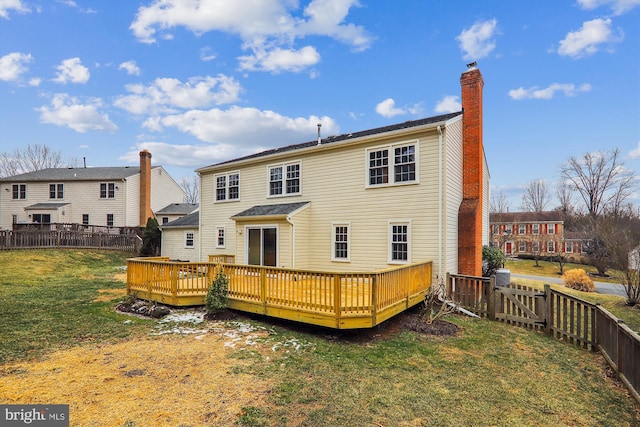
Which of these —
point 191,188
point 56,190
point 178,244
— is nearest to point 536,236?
point 178,244

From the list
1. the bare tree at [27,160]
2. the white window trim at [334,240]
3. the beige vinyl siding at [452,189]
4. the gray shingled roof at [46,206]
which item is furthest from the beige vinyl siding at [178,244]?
the bare tree at [27,160]

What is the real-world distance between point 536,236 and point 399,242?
1611 inches

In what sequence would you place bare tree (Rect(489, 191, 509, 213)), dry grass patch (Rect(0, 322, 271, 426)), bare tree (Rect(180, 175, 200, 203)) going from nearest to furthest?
dry grass patch (Rect(0, 322, 271, 426)) → bare tree (Rect(489, 191, 509, 213)) → bare tree (Rect(180, 175, 200, 203))

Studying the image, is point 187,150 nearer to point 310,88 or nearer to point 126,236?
point 126,236

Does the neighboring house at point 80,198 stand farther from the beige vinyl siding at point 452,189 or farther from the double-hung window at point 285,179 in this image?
the beige vinyl siding at point 452,189

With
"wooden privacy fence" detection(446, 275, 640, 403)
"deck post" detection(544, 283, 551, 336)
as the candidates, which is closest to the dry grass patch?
"wooden privacy fence" detection(446, 275, 640, 403)

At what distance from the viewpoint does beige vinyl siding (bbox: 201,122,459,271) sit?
415 inches

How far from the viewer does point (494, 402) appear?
448cm

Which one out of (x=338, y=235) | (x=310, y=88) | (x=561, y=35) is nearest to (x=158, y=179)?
→ (x=310, y=88)

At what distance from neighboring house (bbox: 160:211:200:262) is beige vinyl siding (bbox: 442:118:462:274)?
15.4 meters

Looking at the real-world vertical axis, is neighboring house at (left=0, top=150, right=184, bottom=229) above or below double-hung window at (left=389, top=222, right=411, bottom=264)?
above

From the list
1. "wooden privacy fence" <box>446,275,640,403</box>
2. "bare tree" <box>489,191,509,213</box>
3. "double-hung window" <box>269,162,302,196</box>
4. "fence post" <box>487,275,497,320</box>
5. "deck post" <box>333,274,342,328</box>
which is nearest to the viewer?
"wooden privacy fence" <box>446,275,640,403</box>

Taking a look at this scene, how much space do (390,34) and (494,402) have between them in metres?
16.1

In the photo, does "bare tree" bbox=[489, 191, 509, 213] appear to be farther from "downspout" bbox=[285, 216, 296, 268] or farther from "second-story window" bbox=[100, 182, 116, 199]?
"second-story window" bbox=[100, 182, 116, 199]
